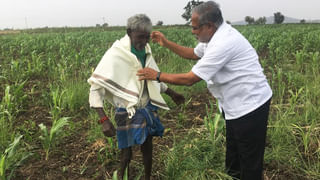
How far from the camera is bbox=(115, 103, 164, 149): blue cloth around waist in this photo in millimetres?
2045

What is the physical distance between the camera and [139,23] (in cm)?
187

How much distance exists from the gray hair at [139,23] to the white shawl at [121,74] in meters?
0.11

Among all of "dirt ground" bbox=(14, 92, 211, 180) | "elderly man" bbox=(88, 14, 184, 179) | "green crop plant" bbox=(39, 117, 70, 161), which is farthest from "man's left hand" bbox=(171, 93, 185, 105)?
"green crop plant" bbox=(39, 117, 70, 161)

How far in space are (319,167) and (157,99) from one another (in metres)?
1.59

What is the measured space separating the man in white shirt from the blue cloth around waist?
0.96ft

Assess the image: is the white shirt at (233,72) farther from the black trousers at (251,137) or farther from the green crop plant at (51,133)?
the green crop plant at (51,133)

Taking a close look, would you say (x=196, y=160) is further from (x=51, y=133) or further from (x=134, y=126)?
(x=51, y=133)

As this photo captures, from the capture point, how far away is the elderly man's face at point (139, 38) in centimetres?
191

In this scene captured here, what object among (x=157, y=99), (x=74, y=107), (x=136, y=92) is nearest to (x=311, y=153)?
(x=157, y=99)

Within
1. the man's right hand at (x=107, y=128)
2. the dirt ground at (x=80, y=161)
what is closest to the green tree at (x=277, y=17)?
the dirt ground at (x=80, y=161)

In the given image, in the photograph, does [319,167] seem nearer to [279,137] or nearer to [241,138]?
[279,137]

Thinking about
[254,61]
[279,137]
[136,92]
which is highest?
[254,61]

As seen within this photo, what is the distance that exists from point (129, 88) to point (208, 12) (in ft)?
2.45

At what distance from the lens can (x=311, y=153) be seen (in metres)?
2.71
